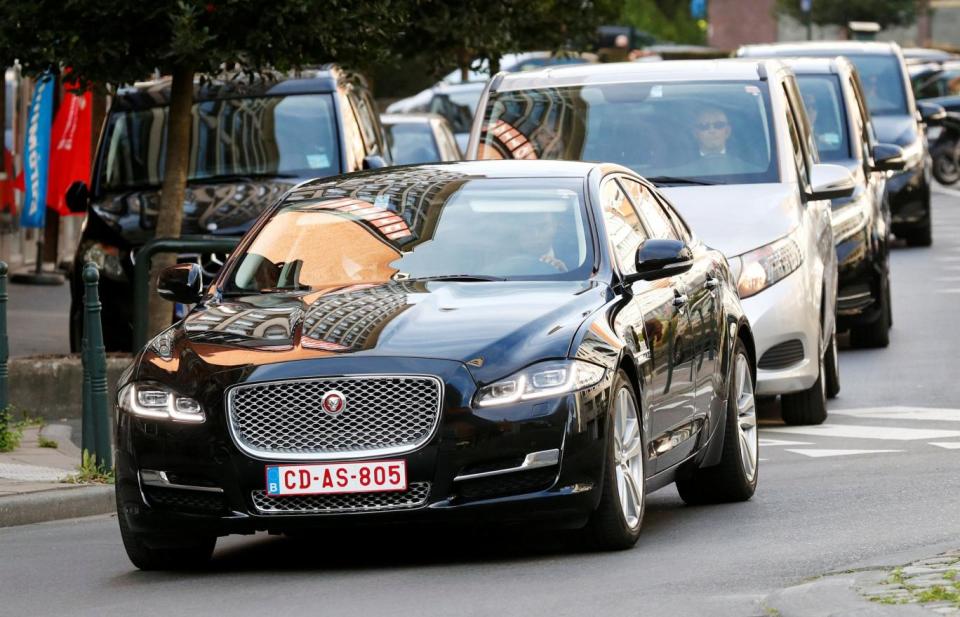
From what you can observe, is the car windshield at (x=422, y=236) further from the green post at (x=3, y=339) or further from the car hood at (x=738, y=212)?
the car hood at (x=738, y=212)

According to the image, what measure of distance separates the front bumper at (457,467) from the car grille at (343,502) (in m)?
0.01

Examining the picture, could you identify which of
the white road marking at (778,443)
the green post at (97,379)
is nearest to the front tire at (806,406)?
the white road marking at (778,443)

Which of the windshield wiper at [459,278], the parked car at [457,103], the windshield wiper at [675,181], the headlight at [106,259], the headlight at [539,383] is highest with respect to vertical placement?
the windshield wiper at [459,278]

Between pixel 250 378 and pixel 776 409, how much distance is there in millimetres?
6961

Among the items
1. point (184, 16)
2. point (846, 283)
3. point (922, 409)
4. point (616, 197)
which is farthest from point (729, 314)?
point (846, 283)

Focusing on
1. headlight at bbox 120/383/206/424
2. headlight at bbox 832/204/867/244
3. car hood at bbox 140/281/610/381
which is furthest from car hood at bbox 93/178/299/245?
headlight at bbox 120/383/206/424

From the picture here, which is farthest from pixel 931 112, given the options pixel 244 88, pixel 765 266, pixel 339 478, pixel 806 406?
pixel 339 478

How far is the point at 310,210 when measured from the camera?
963 centimetres

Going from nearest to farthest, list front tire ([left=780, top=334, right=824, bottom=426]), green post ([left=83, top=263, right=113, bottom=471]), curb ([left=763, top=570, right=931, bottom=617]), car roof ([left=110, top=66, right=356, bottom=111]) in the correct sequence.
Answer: curb ([left=763, top=570, right=931, bottom=617]) < green post ([left=83, top=263, right=113, bottom=471]) < front tire ([left=780, top=334, right=824, bottom=426]) < car roof ([left=110, top=66, right=356, bottom=111])

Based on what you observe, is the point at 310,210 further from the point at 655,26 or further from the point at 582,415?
the point at 655,26

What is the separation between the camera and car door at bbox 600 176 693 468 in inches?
348

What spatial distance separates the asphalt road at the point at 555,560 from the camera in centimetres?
752

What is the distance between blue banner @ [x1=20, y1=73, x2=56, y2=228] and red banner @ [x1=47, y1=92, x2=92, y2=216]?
14 cm

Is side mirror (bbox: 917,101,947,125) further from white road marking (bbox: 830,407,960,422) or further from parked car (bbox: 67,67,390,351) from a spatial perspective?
white road marking (bbox: 830,407,960,422)
